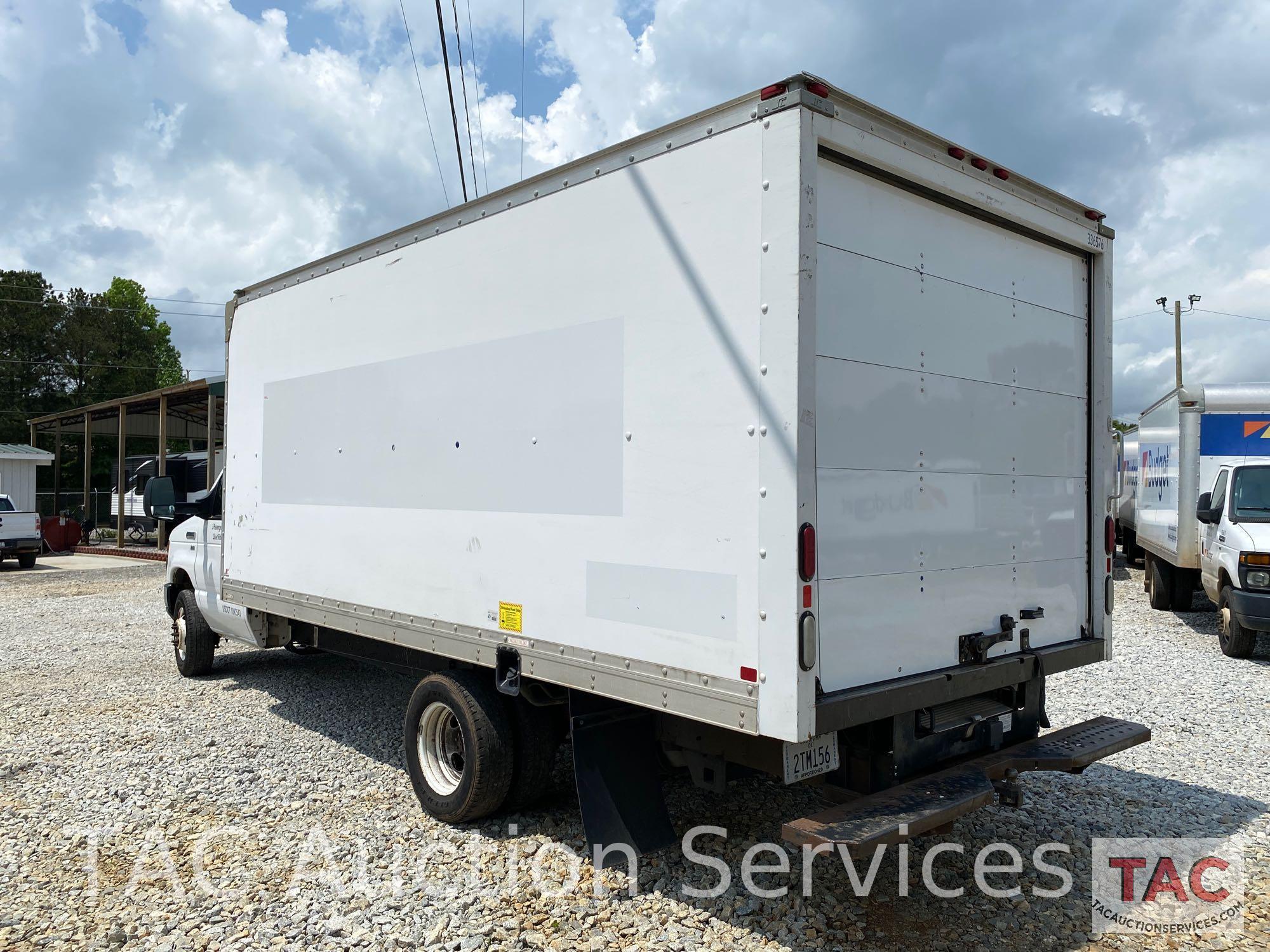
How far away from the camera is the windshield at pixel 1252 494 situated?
965 cm

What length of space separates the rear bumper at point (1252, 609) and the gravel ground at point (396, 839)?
4.63 ft

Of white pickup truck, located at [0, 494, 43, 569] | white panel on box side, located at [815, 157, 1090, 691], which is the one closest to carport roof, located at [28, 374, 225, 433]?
white pickup truck, located at [0, 494, 43, 569]

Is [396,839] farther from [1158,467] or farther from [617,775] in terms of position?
[1158,467]

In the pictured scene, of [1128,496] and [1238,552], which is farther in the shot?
[1128,496]

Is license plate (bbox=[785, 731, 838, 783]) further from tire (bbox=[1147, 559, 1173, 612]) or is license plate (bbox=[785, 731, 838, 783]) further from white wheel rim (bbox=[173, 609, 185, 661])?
tire (bbox=[1147, 559, 1173, 612])

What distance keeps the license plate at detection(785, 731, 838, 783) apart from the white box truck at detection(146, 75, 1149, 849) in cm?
2

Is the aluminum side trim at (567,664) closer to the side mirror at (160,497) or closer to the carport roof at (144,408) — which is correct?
the side mirror at (160,497)

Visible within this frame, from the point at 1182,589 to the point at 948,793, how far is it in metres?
10.8

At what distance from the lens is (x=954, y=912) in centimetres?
384

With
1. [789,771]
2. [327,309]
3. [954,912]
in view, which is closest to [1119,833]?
[954,912]

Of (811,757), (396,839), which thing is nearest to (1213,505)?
(811,757)

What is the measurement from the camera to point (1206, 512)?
9.61m

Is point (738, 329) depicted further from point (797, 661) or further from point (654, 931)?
point (654, 931)

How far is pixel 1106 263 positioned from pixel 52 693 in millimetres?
8577
